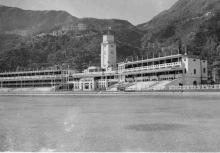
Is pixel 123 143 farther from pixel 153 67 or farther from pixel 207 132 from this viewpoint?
pixel 153 67

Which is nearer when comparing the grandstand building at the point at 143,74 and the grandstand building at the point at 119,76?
the grandstand building at the point at 143,74

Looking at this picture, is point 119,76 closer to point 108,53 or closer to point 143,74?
point 143,74

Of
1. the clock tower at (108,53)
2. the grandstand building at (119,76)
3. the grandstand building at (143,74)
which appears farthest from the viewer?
the clock tower at (108,53)

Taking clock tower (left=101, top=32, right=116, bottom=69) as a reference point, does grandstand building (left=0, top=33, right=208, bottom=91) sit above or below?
below

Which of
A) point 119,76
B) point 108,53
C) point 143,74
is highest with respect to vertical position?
point 108,53

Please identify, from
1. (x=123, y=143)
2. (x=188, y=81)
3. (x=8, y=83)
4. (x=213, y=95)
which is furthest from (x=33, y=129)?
(x=8, y=83)

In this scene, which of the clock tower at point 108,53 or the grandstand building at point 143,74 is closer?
the grandstand building at point 143,74

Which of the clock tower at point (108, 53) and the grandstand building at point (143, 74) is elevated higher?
the clock tower at point (108, 53)

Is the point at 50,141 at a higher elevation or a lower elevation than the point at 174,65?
lower

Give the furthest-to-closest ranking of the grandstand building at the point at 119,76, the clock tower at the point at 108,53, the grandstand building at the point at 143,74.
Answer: the clock tower at the point at 108,53 < the grandstand building at the point at 119,76 < the grandstand building at the point at 143,74

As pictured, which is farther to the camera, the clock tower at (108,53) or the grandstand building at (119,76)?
the clock tower at (108,53)

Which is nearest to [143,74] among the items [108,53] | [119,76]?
[119,76]
